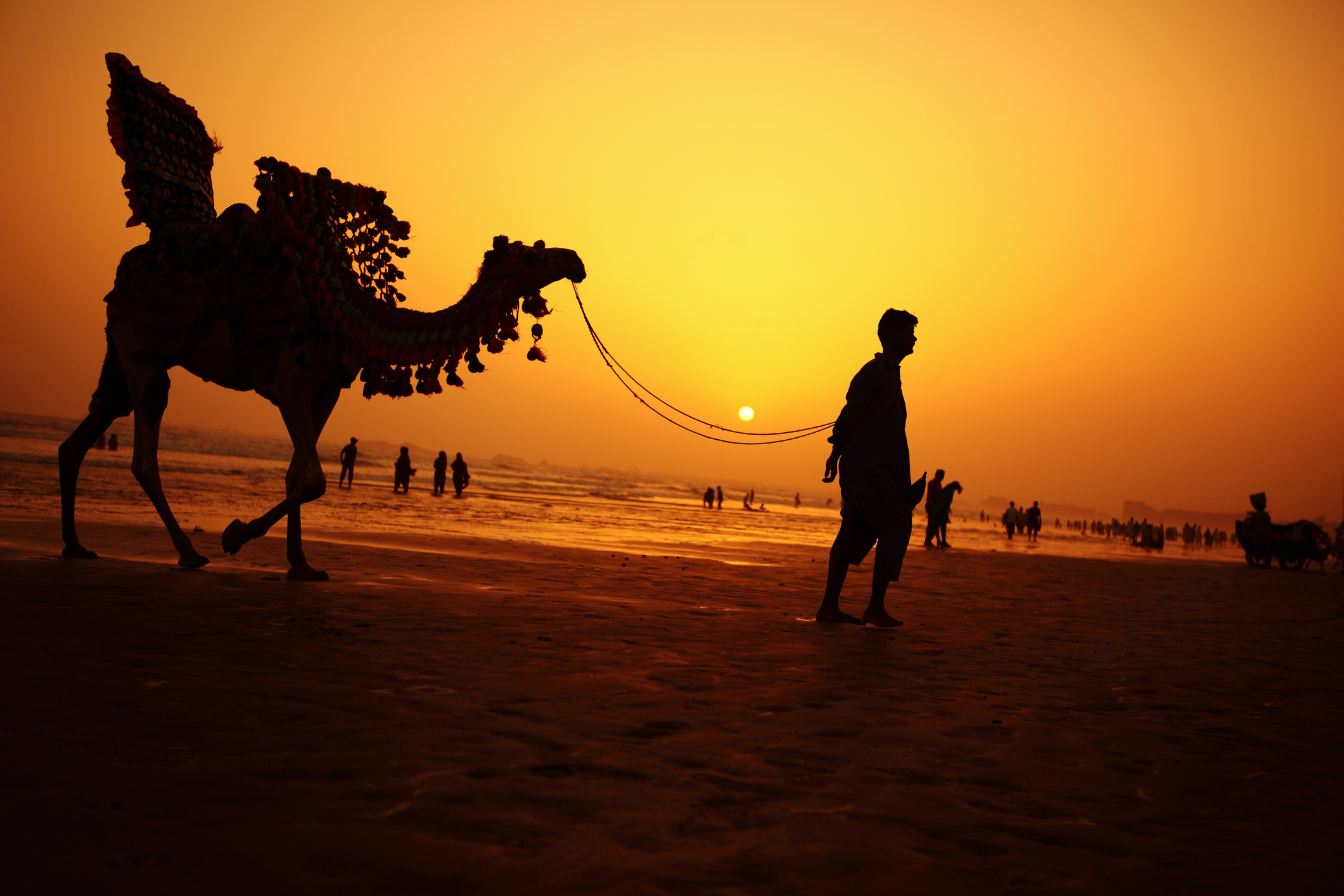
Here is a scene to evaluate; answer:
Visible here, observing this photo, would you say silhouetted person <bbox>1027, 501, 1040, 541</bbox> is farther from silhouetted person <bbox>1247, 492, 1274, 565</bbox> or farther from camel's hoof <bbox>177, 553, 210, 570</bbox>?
camel's hoof <bbox>177, 553, 210, 570</bbox>

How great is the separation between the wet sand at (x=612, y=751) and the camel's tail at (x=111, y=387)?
2070 millimetres

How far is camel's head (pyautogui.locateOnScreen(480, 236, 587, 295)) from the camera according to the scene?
8828mm

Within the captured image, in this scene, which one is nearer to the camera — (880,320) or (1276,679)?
(1276,679)

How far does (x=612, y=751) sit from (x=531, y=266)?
5.92 meters

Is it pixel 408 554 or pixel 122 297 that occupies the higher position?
pixel 122 297

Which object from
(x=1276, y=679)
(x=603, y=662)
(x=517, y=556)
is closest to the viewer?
(x=603, y=662)

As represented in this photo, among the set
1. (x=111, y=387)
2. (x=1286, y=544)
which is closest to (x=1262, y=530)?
(x=1286, y=544)

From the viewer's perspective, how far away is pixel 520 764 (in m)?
3.60

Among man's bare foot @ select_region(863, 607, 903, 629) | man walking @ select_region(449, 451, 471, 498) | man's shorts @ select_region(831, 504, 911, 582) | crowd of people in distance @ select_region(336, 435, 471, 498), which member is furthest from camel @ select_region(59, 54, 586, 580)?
man walking @ select_region(449, 451, 471, 498)

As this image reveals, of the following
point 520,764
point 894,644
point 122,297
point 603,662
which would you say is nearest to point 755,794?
point 520,764

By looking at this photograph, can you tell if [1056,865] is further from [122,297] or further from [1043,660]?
[122,297]

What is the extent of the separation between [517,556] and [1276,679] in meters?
9.81

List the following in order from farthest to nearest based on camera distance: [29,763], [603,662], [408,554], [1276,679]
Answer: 1. [408,554]
2. [1276,679]
3. [603,662]
4. [29,763]

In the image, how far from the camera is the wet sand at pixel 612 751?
278cm
